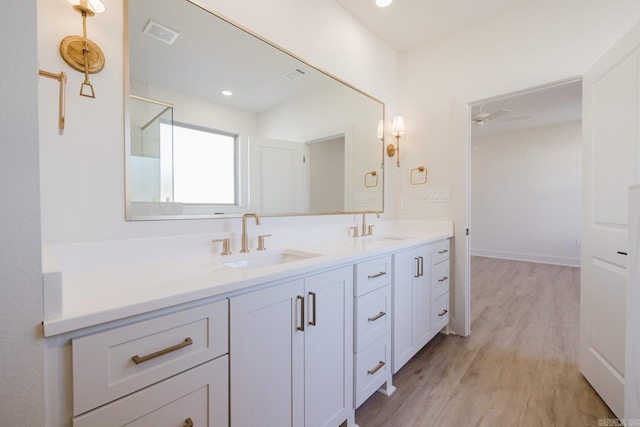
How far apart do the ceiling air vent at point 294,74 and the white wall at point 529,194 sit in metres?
5.22

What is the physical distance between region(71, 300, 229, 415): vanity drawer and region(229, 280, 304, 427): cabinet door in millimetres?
69

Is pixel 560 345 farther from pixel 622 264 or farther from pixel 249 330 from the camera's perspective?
pixel 249 330

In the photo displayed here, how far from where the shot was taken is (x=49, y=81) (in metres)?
0.95

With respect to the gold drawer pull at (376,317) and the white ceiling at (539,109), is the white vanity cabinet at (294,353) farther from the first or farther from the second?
the white ceiling at (539,109)

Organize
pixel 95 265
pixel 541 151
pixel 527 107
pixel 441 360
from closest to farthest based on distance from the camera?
pixel 95 265 < pixel 441 360 < pixel 527 107 < pixel 541 151

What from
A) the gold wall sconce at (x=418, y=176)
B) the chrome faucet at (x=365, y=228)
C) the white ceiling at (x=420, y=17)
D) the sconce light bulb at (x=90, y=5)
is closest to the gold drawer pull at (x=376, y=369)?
the chrome faucet at (x=365, y=228)

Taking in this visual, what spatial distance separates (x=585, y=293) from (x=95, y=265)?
8.75 ft

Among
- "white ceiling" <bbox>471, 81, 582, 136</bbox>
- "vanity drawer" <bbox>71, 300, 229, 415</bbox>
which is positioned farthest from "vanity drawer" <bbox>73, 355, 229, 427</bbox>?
"white ceiling" <bbox>471, 81, 582, 136</bbox>

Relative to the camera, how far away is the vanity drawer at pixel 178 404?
636mm

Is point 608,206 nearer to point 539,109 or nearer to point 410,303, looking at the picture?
point 410,303

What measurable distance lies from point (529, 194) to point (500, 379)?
4.71 meters

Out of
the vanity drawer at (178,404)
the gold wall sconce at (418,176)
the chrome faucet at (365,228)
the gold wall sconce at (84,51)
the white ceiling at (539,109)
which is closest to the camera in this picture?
the vanity drawer at (178,404)

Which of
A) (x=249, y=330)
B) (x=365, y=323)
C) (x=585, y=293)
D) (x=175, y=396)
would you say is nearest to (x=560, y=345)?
(x=585, y=293)

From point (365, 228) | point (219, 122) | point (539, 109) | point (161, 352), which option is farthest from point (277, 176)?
point (539, 109)
